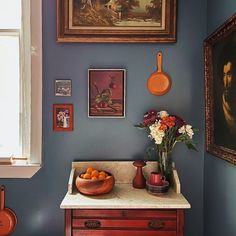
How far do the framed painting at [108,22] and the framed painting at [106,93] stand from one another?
0.80 feet

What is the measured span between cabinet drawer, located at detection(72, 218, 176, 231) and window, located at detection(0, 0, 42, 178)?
620 mm

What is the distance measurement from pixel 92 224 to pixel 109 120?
2.51ft

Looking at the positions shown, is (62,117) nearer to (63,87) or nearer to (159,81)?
(63,87)

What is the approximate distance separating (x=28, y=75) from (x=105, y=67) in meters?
0.60

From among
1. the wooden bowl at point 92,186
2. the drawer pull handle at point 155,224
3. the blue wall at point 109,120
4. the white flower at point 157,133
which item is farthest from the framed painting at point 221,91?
the wooden bowl at point 92,186

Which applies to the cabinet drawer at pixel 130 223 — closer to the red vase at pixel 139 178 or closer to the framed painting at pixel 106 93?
the red vase at pixel 139 178

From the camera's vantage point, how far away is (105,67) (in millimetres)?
2135

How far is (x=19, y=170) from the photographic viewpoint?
213 cm

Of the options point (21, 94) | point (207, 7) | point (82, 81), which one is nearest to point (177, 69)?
point (207, 7)

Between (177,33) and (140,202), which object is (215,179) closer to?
(140,202)

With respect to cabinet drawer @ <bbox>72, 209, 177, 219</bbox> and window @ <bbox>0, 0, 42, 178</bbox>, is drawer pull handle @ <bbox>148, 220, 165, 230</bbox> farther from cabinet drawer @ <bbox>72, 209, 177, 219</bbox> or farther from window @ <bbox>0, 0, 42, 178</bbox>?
window @ <bbox>0, 0, 42, 178</bbox>

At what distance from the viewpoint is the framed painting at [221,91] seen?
1559 millimetres

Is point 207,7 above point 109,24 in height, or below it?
above

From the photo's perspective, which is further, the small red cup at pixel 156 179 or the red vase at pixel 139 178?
the red vase at pixel 139 178
